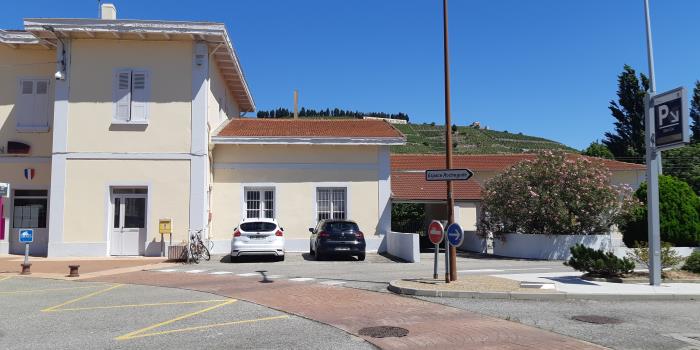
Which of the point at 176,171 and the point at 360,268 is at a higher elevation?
the point at 176,171

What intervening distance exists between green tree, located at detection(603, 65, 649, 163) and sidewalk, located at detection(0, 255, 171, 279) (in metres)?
41.8

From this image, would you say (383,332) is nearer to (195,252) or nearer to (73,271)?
Answer: (73,271)

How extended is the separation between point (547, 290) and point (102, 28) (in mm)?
16740

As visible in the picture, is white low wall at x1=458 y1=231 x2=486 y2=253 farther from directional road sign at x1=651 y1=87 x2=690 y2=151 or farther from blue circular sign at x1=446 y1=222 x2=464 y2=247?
directional road sign at x1=651 y1=87 x2=690 y2=151

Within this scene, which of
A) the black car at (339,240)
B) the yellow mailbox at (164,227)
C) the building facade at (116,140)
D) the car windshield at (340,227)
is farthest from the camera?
the building facade at (116,140)

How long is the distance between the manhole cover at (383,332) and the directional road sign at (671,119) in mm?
7532

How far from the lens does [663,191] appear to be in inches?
776

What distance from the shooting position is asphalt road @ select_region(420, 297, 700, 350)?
22.9ft

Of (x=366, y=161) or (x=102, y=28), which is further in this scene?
(x=366, y=161)

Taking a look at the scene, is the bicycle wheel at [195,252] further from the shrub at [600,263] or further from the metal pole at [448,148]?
the shrub at [600,263]

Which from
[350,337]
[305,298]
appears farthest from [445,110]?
[350,337]

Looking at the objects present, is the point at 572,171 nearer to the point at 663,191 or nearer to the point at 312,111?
the point at 663,191

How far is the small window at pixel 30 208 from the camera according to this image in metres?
20.1

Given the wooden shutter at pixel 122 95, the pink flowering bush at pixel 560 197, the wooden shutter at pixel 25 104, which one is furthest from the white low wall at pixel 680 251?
the wooden shutter at pixel 25 104
